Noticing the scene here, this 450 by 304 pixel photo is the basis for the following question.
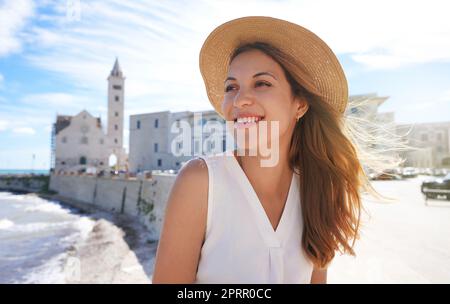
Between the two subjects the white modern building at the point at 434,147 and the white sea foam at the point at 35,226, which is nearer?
the white sea foam at the point at 35,226

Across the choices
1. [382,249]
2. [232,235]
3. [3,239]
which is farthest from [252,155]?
[3,239]

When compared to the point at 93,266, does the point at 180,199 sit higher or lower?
higher

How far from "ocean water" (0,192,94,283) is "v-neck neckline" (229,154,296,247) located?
42.5 ft

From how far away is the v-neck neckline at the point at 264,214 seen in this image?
56.3 inches

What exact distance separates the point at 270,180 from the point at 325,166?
0.38 metres

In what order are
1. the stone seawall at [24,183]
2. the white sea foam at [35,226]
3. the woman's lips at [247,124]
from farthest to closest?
the stone seawall at [24,183] < the white sea foam at [35,226] < the woman's lips at [247,124]

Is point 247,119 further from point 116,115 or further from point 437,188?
point 116,115

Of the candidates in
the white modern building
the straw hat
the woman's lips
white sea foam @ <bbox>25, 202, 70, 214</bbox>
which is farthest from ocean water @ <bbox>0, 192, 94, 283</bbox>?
the white modern building

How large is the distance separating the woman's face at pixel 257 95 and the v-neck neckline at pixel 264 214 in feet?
0.55

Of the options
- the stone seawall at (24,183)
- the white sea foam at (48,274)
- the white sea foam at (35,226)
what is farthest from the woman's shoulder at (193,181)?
the stone seawall at (24,183)

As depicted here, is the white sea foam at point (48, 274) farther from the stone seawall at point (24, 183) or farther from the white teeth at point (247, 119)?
the stone seawall at point (24, 183)

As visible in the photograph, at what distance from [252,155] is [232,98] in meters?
0.32

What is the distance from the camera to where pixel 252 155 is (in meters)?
1.66
